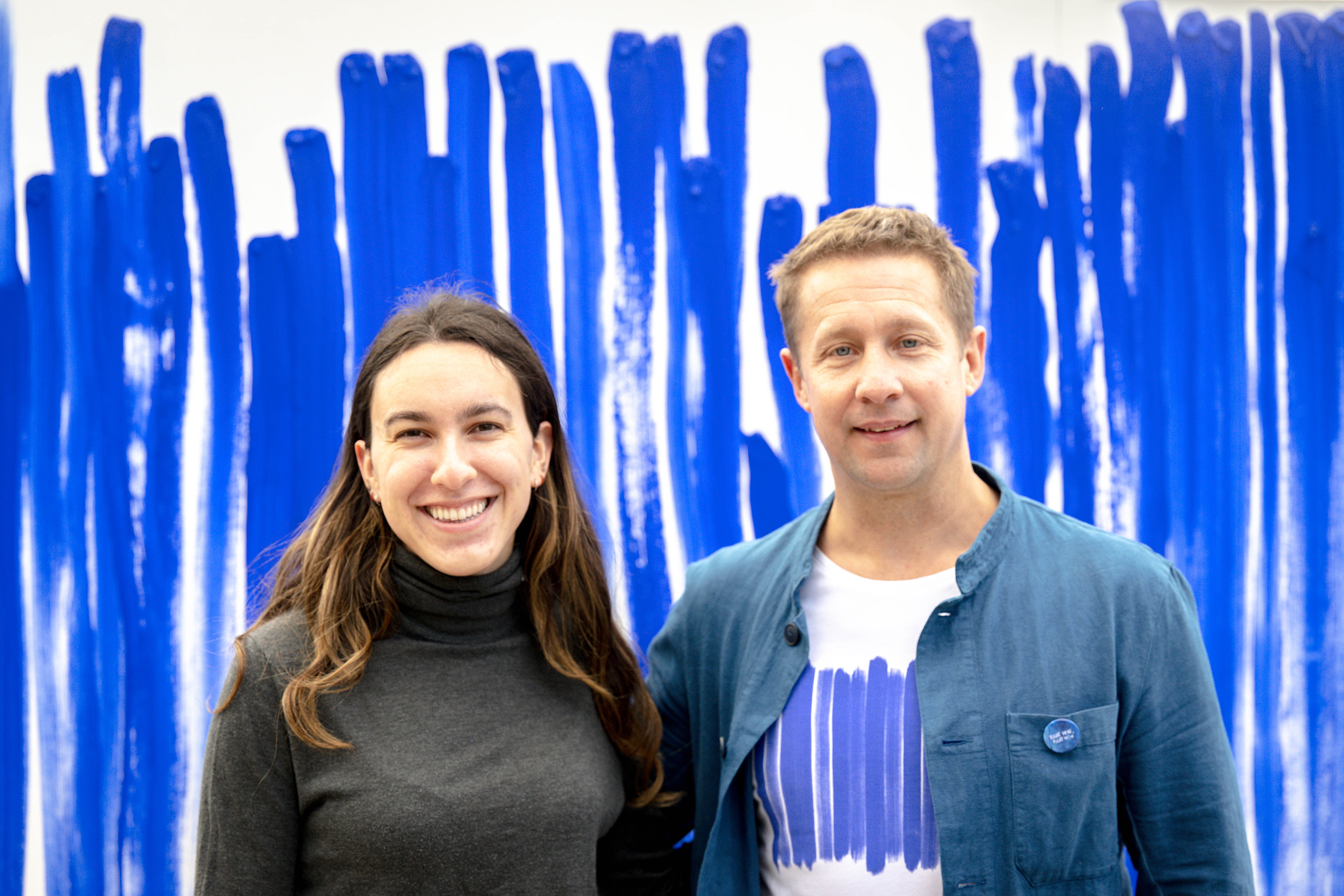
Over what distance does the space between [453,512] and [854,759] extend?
25.9 inches

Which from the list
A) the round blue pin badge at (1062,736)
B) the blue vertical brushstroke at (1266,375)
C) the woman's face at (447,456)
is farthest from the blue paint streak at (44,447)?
the blue vertical brushstroke at (1266,375)

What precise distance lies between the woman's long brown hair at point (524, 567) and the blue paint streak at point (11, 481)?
68 centimetres

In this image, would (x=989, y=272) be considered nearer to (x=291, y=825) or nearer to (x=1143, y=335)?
(x=1143, y=335)

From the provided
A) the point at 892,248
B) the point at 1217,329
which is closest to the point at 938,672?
the point at 892,248

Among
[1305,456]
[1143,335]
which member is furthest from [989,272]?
[1305,456]

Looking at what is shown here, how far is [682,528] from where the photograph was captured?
1.76 m

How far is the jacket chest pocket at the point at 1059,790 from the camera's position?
1.18 meters

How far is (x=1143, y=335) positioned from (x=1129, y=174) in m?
0.33

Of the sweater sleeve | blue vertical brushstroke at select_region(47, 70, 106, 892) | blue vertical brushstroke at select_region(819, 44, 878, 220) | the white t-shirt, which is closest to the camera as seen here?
the sweater sleeve

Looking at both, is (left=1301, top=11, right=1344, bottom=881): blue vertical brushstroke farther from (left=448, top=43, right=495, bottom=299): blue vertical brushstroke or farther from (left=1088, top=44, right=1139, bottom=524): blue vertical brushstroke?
(left=448, top=43, right=495, bottom=299): blue vertical brushstroke

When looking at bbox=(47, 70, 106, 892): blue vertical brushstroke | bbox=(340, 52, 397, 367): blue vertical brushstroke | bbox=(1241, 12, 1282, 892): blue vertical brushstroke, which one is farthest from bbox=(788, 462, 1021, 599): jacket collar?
bbox=(47, 70, 106, 892): blue vertical brushstroke

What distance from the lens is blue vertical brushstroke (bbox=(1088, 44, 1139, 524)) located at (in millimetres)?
1780

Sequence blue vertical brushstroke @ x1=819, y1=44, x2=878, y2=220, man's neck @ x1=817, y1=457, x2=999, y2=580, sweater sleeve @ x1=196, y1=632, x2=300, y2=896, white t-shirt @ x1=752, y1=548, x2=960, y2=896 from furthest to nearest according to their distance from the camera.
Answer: blue vertical brushstroke @ x1=819, y1=44, x2=878, y2=220 → man's neck @ x1=817, y1=457, x2=999, y2=580 → white t-shirt @ x1=752, y1=548, x2=960, y2=896 → sweater sleeve @ x1=196, y1=632, x2=300, y2=896

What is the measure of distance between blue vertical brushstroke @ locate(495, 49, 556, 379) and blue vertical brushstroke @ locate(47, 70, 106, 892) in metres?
0.80
